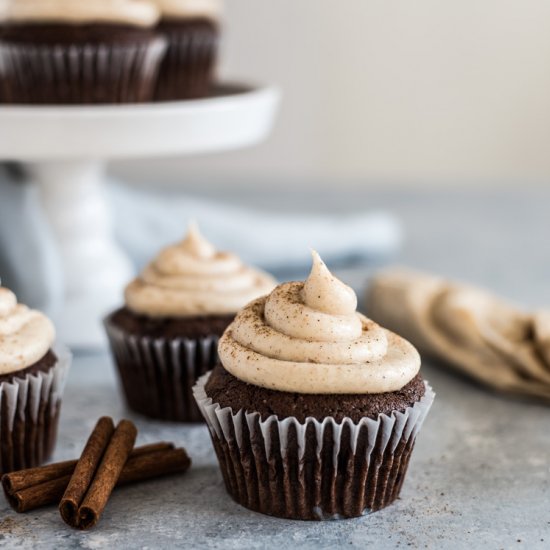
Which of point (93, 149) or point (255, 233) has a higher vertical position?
point (93, 149)

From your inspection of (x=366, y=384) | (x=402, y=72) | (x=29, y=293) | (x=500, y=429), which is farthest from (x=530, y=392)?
(x=402, y=72)

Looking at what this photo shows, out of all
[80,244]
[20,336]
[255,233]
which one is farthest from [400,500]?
[255,233]

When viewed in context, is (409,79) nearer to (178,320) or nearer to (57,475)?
(178,320)

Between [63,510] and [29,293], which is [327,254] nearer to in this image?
[29,293]

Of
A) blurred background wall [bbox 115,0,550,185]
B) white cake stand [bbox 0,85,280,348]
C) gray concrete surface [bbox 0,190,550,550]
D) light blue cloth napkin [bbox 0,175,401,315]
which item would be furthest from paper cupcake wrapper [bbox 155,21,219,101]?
blurred background wall [bbox 115,0,550,185]

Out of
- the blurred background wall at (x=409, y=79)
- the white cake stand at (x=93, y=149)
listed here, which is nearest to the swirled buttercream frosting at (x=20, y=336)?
the white cake stand at (x=93, y=149)

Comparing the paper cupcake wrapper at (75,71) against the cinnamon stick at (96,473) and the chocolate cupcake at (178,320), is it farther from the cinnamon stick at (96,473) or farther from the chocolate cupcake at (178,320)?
the cinnamon stick at (96,473)
